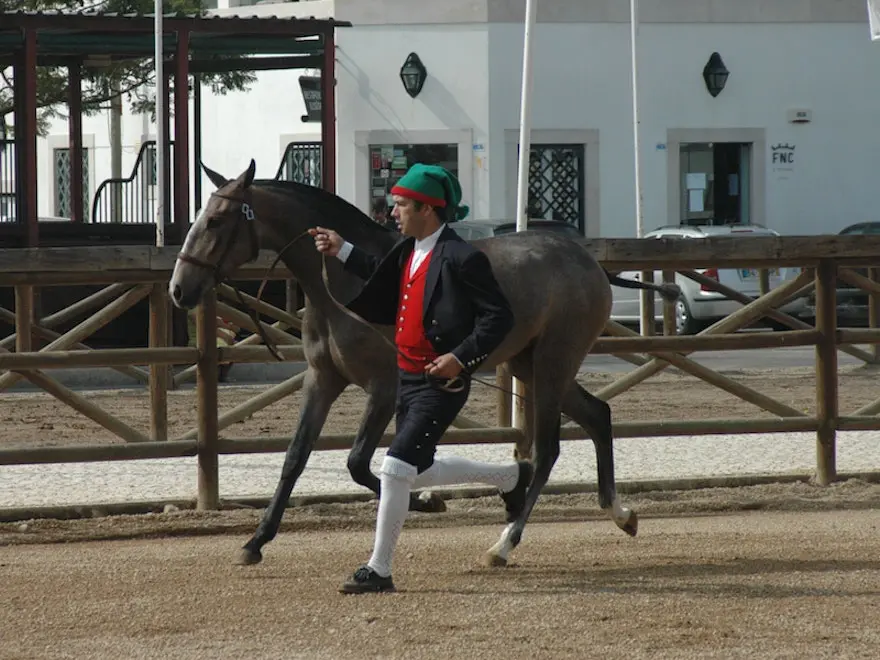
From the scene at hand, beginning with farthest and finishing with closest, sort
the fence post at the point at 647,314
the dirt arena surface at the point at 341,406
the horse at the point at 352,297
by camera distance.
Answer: the fence post at the point at 647,314 → the dirt arena surface at the point at 341,406 → the horse at the point at 352,297

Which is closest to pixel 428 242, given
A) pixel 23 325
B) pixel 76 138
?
pixel 23 325

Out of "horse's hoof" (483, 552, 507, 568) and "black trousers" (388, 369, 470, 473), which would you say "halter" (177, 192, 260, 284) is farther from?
"horse's hoof" (483, 552, 507, 568)

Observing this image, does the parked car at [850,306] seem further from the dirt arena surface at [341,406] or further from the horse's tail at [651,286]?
the horse's tail at [651,286]

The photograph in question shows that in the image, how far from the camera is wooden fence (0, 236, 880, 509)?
953cm

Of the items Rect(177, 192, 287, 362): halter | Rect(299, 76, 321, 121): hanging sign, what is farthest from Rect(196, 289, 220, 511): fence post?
Rect(299, 76, 321, 121): hanging sign

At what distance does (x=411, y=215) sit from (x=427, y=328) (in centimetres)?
→ 46

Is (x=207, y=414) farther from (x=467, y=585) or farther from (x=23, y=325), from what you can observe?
(x=23, y=325)

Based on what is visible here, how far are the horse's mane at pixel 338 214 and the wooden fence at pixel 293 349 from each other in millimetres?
1714

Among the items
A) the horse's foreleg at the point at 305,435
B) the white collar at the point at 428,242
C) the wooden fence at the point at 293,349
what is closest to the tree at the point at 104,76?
the wooden fence at the point at 293,349

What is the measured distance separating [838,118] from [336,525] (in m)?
24.5

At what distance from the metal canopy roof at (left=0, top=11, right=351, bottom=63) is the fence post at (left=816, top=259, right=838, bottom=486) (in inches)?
407

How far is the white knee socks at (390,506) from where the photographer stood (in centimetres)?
689

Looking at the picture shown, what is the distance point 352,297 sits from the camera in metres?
7.74

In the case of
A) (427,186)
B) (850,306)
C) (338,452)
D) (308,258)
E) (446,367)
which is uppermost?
(427,186)
